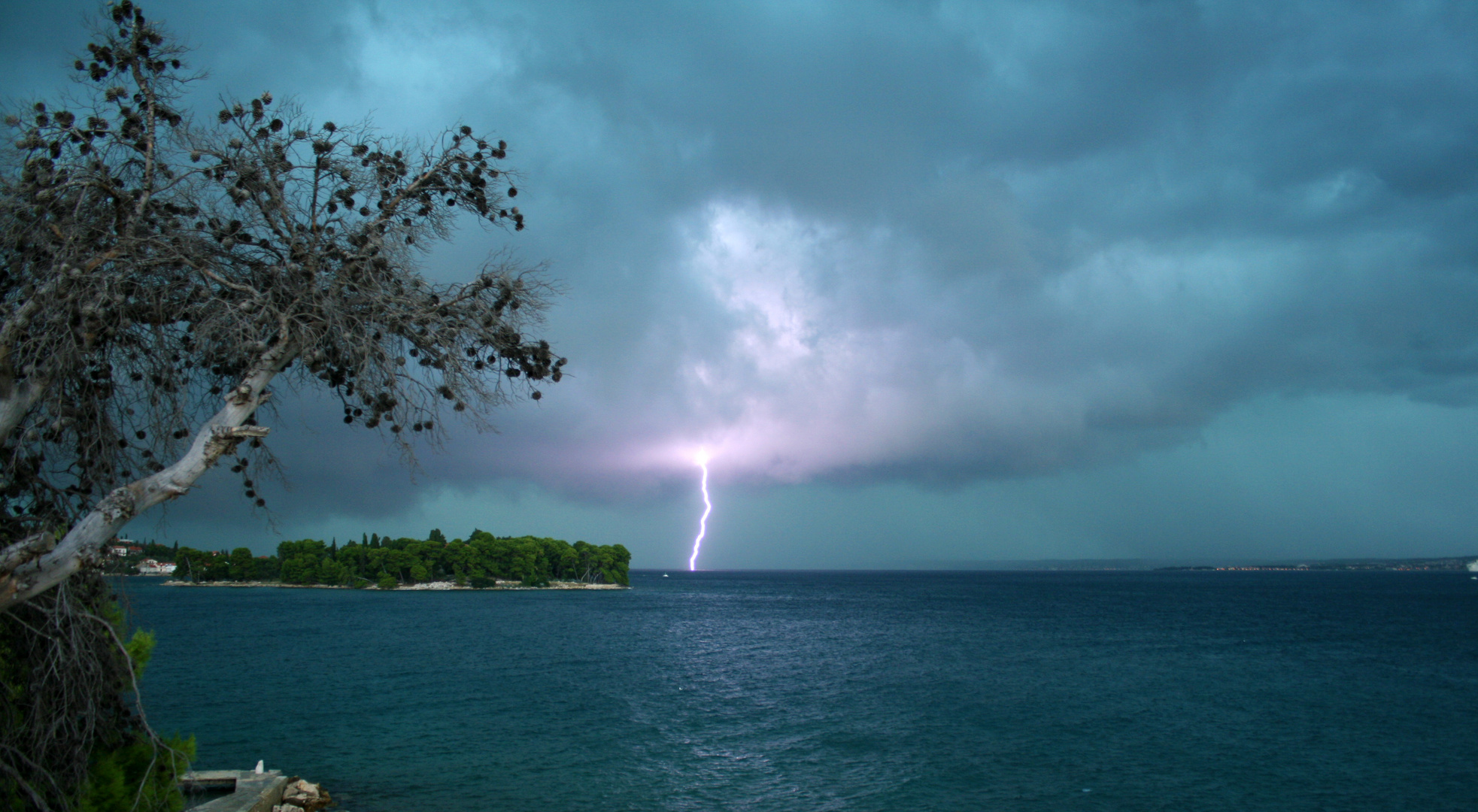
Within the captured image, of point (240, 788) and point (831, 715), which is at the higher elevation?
point (240, 788)

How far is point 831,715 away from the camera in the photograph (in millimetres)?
42656

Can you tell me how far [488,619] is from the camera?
4085 inches

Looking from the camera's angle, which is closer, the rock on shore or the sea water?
the rock on shore

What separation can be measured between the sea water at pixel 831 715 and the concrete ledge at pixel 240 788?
3.01 metres

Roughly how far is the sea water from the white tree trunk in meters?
5.73

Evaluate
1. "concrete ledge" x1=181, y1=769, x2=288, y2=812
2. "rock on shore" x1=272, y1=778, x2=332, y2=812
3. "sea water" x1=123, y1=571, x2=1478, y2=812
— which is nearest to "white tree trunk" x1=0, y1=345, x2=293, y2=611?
"sea water" x1=123, y1=571, x2=1478, y2=812

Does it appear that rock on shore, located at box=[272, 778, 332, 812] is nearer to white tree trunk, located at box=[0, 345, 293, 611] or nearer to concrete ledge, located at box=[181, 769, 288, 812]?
concrete ledge, located at box=[181, 769, 288, 812]

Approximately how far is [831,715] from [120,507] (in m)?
41.5

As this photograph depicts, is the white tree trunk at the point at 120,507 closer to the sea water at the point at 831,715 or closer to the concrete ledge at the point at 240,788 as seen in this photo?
the sea water at the point at 831,715

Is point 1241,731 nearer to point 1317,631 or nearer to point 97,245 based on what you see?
point 97,245

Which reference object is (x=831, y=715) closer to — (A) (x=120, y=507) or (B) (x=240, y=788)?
(B) (x=240, y=788)

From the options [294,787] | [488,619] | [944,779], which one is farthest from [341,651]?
[944,779]

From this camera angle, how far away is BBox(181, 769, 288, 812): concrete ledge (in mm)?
21875

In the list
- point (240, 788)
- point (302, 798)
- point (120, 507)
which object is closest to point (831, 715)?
point (302, 798)
